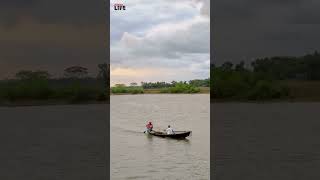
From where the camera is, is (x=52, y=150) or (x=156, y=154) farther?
(x=156, y=154)

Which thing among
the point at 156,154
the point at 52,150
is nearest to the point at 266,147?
the point at 156,154

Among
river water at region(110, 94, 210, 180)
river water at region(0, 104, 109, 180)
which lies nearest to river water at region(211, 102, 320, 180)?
river water at region(110, 94, 210, 180)

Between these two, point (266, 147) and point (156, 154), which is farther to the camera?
point (156, 154)

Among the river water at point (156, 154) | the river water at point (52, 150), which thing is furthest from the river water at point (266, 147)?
the river water at point (52, 150)

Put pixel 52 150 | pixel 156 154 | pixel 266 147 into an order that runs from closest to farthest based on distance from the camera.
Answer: pixel 52 150, pixel 266 147, pixel 156 154

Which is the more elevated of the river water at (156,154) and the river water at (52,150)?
the river water at (52,150)

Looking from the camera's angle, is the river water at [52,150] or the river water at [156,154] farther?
the river water at [156,154]

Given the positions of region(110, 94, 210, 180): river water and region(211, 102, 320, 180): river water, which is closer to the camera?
region(211, 102, 320, 180): river water

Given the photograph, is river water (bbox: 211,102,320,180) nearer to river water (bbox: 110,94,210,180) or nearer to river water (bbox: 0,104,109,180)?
river water (bbox: 110,94,210,180)

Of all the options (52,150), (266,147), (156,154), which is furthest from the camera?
(156,154)

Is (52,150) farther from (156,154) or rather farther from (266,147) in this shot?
(266,147)

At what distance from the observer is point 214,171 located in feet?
27.9

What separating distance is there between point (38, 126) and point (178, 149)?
7442mm

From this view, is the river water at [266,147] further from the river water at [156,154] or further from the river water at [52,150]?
the river water at [52,150]
